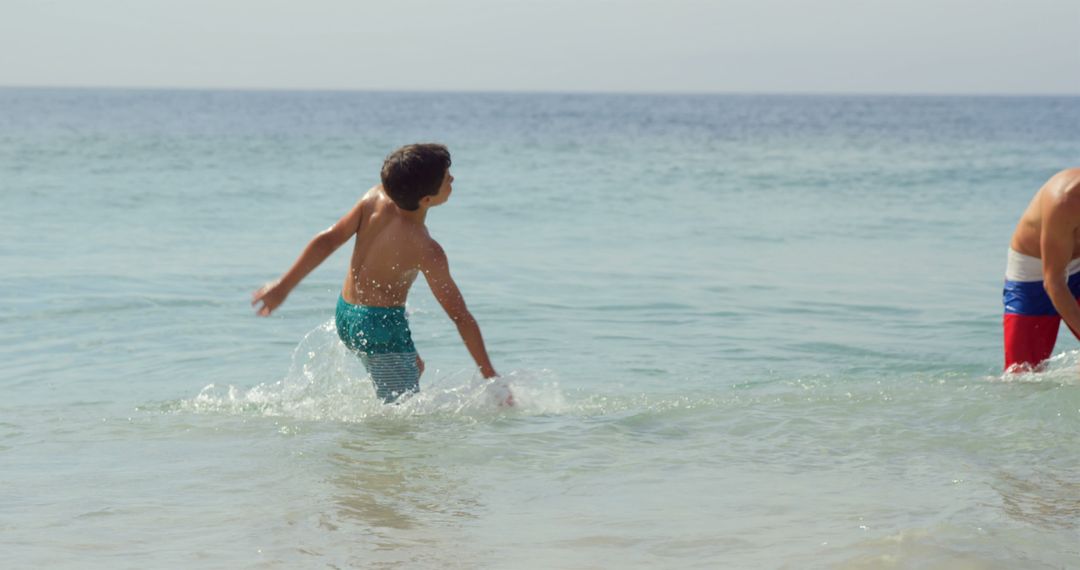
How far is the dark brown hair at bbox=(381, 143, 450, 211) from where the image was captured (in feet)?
16.6

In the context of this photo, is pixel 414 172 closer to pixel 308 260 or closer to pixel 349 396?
pixel 308 260

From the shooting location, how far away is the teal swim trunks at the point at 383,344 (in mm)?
5430

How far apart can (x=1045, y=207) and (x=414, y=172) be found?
2855 millimetres

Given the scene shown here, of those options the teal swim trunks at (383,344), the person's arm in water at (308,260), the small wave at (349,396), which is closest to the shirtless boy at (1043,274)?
the small wave at (349,396)

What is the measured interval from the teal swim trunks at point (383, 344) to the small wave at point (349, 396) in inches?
3.9

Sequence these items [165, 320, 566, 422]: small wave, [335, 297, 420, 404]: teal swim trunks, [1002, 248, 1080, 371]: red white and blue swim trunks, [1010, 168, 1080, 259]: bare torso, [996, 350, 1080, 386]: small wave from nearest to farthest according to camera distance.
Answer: [335, 297, 420, 404]: teal swim trunks < [1010, 168, 1080, 259]: bare torso < [165, 320, 566, 422]: small wave < [1002, 248, 1080, 371]: red white and blue swim trunks < [996, 350, 1080, 386]: small wave

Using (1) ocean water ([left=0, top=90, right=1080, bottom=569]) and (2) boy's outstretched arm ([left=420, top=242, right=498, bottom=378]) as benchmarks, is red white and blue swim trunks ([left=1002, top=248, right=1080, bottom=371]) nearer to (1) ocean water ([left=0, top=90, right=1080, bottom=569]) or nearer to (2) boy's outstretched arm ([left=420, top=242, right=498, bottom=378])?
(1) ocean water ([left=0, top=90, right=1080, bottom=569])

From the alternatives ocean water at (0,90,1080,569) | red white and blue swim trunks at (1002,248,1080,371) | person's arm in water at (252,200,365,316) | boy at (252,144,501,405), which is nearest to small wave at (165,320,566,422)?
ocean water at (0,90,1080,569)

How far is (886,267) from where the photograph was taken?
1189 cm

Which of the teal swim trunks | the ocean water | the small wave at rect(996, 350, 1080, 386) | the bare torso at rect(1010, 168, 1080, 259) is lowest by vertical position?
the ocean water

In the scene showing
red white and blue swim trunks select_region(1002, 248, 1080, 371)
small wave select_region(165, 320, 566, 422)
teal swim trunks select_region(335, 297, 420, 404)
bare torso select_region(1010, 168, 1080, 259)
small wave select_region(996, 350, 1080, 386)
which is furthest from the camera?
small wave select_region(996, 350, 1080, 386)

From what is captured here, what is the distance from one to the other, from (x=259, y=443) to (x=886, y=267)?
7992mm

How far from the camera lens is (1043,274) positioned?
5750 millimetres

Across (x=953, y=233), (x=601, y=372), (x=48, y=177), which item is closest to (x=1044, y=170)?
(x=953, y=233)
